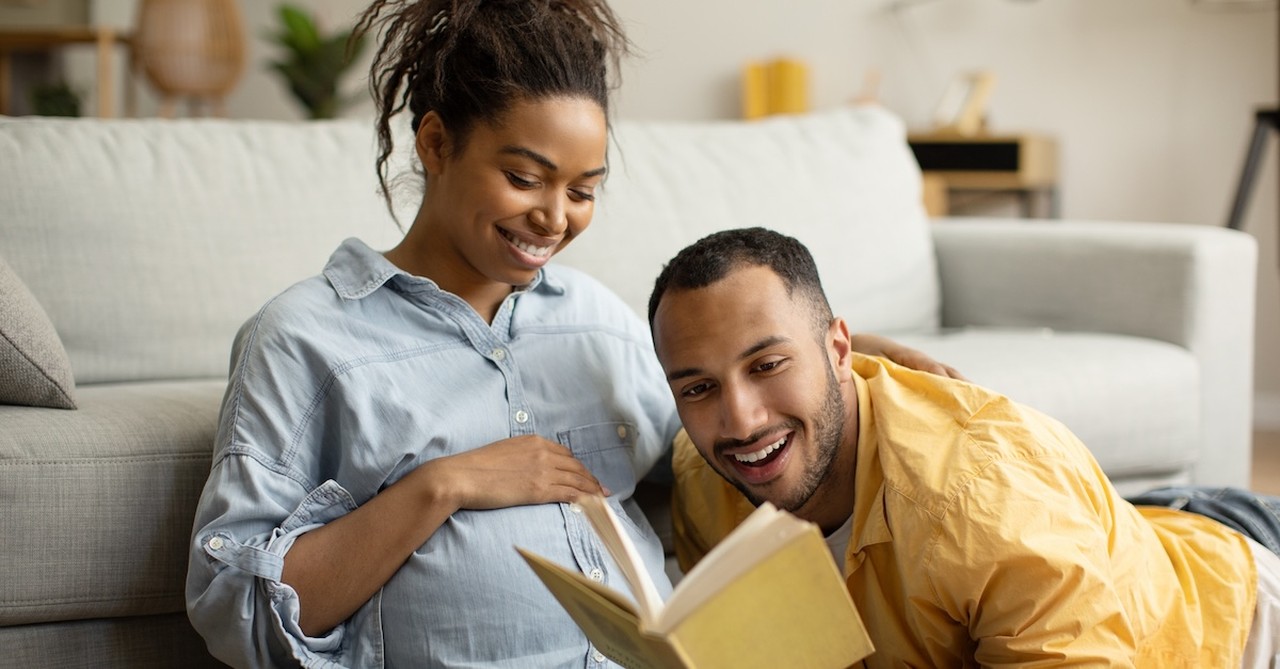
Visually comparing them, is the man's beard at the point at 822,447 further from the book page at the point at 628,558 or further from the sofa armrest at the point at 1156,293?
the sofa armrest at the point at 1156,293

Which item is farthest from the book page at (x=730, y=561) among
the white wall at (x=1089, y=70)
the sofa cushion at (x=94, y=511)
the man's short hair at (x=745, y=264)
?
the white wall at (x=1089, y=70)

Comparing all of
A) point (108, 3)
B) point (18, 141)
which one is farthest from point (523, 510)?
point (108, 3)

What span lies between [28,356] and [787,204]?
143 cm

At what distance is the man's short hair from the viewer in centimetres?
→ 130

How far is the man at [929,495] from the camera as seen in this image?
1.14m

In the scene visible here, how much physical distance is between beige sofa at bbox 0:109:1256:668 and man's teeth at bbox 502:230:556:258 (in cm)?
45

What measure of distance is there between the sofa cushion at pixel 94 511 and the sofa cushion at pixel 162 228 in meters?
0.42

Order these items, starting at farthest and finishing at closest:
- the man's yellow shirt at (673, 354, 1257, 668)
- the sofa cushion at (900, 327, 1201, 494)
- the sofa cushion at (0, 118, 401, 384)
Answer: the sofa cushion at (900, 327, 1201, 494), the sofa cushion at (0, 118, 401, 384), the man's yellow shirt at (673, 354, 1257, 668)

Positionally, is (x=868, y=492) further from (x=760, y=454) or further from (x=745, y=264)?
(x=745, y=264)

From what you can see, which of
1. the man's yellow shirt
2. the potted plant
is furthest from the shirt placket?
the potted plant

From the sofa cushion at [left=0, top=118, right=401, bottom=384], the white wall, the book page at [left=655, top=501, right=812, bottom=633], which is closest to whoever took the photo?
the book page at [left=655, top=501, right=812, bottom=633]

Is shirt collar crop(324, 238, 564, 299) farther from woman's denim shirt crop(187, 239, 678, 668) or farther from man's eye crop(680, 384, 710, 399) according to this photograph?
man's eye crop(680, 384, 710, 399)

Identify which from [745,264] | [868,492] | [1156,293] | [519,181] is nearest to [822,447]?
[868,492]

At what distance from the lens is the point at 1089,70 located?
4.18m
